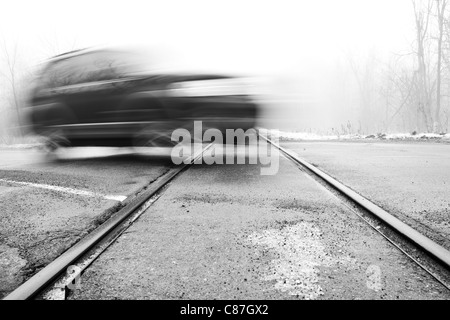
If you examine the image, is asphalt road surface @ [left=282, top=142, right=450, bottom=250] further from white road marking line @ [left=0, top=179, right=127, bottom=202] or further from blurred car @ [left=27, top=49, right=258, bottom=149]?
white road marking line @ [left=0, top=179, right=127, bottom=202]

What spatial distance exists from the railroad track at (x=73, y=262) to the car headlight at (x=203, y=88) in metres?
2.57

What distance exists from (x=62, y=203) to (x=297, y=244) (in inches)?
97.8

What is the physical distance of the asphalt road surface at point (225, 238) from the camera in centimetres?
170

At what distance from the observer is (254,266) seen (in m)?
1.93

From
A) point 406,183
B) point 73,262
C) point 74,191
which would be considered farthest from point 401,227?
point 74,191

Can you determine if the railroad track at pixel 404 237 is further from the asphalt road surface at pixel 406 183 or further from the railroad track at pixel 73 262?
the railroad track at pixel 73 262

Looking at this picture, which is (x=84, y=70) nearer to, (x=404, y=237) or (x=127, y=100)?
(x=127, y=100)

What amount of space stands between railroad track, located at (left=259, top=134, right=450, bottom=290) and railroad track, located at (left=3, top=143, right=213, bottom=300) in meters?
1.96

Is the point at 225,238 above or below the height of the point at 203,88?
below

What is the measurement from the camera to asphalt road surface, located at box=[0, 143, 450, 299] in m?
1.70

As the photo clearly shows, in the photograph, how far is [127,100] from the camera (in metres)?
5.66

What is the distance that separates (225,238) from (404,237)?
1.27 metres

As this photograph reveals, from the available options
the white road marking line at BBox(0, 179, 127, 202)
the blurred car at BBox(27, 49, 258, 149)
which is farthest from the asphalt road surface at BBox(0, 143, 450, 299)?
the blurred car at BBox(27, 49, 258, 149)

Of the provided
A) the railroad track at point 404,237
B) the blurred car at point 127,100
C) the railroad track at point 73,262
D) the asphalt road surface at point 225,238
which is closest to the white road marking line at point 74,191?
the asphalt road surface at point 225,238
